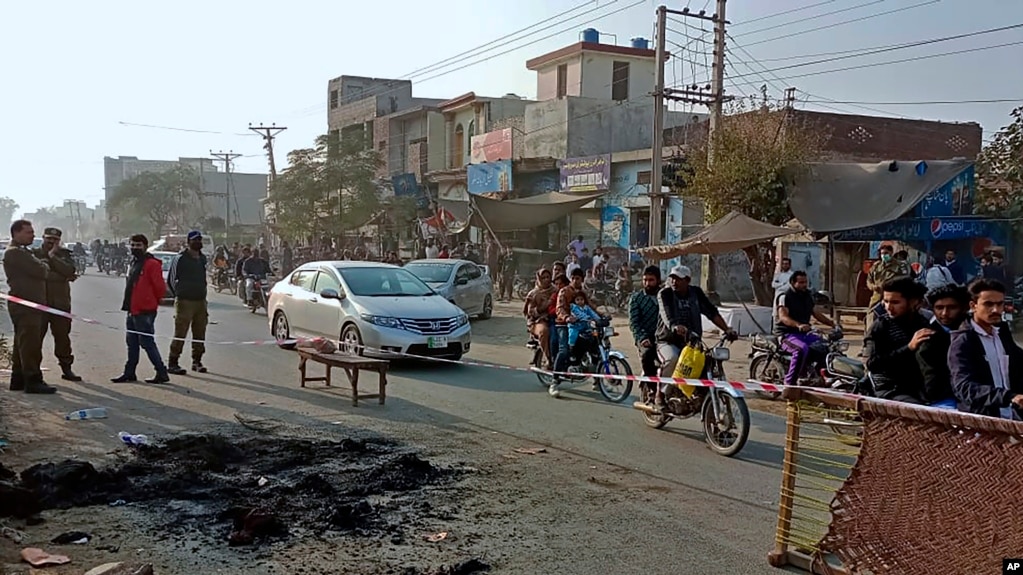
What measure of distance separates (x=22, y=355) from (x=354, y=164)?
25.6 metres

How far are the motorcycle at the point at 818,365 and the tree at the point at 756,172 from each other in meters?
7.90

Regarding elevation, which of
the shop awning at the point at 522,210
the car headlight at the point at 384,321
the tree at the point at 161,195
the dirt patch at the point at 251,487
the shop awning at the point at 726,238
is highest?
the tree at the point at 161,195

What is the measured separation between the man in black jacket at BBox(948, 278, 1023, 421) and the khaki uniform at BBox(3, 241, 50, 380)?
9.09 metres

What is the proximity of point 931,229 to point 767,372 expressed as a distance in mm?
10425

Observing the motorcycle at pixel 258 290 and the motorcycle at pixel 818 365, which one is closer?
the motorcycle at pixel 818 365

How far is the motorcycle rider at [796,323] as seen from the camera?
33.1ft

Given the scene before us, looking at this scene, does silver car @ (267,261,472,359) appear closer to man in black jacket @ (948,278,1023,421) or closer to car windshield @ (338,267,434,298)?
car windshield @ (338,267,434,298)

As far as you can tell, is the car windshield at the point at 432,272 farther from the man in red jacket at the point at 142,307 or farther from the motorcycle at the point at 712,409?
the motorcycle at the point at 712,409

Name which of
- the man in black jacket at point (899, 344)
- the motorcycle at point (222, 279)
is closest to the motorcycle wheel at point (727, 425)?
the man in black jacket at point (899, 344)

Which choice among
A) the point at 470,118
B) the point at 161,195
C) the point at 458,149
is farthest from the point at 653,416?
the point at 161,195

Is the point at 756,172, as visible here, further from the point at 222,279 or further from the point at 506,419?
the point at 222,279

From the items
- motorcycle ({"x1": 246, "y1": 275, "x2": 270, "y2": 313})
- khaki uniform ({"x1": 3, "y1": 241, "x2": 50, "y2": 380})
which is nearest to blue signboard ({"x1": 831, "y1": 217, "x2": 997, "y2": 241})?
motorcycle ({"x1": 246, "y1": 275, "x2": 270, "y2": 313})

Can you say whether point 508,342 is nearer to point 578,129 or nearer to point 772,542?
point 772,542

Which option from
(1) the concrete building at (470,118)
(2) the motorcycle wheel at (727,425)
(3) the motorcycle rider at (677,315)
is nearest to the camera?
(2) the motorcycle wheel at (727,425)
